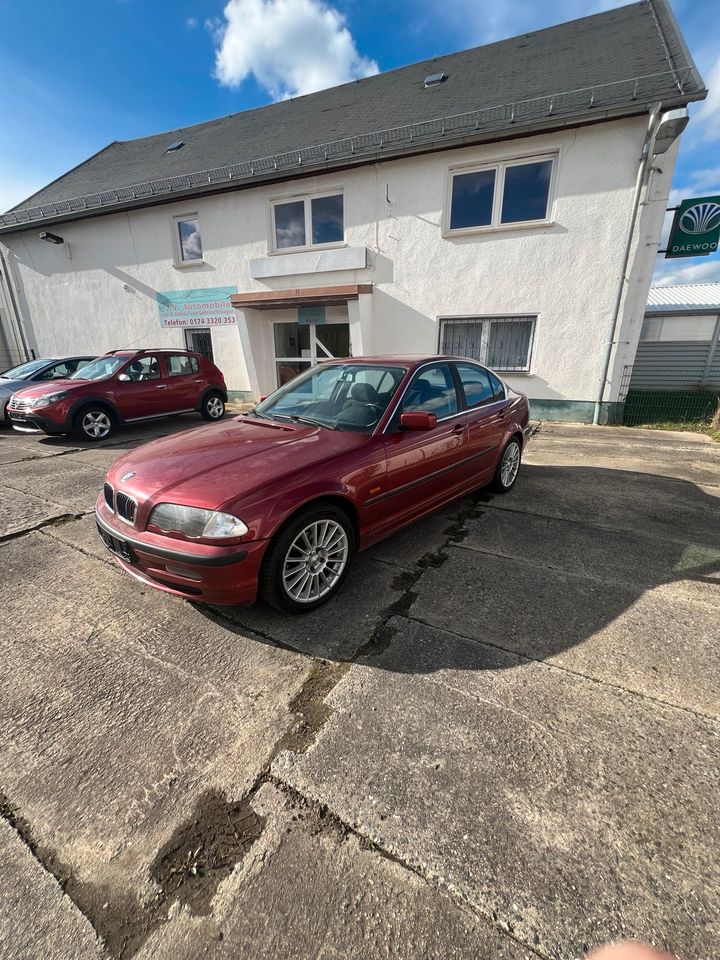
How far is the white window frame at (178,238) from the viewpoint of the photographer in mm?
11641

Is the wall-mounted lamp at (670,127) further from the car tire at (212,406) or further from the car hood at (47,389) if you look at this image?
the car hood at (47,389)

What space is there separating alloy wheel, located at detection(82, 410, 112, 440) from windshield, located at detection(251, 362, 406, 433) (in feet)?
17.0

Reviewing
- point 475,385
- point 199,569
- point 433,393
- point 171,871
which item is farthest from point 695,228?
point 171,871

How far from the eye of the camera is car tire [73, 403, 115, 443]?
7.38 m

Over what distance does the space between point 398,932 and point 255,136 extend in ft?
54.3

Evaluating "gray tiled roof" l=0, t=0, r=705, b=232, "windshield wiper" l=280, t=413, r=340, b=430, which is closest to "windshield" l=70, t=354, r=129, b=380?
"gray tiled roof" l=0, t=0, r=705, b=232

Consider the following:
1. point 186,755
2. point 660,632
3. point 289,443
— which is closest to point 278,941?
point 186,755

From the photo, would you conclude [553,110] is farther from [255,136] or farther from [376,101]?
[255,136]

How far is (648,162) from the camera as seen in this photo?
746 centimetres

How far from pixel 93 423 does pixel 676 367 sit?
1645 centimetres

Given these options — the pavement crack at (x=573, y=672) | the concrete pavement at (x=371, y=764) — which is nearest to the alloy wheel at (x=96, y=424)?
the concrete pavement at (x=371, y=764)

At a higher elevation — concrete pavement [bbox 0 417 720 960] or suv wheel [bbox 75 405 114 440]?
suv wheel [bbox 75 405 114 440]

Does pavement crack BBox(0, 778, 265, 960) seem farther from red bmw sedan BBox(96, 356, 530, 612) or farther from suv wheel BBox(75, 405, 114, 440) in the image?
suv wheel BBox(75, 405, 114, 440)

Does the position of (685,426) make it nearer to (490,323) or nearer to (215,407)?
(490,323)
